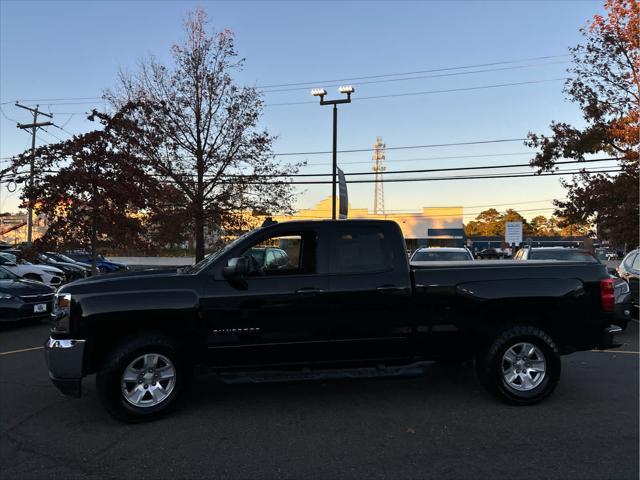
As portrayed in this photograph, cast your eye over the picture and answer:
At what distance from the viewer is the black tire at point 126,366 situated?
4500 millimetres

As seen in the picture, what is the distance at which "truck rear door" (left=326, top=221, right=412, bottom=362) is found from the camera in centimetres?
487

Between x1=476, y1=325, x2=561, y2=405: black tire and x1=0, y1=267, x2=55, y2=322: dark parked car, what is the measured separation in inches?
335

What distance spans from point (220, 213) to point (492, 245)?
6001 centimetres

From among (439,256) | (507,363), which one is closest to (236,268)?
(507,363)

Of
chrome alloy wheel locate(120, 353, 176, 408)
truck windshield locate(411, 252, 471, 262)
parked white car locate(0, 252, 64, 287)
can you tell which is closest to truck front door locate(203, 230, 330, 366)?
chrome alloy wheel locate(120, 353, 176, 408)

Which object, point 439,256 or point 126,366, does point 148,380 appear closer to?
point 126,366

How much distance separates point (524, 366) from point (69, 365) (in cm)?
441

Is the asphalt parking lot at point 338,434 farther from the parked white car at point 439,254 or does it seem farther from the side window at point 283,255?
the parked white car at point 439,254

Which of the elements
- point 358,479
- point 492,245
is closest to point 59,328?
point 358,479

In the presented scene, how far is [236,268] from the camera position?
183 inches

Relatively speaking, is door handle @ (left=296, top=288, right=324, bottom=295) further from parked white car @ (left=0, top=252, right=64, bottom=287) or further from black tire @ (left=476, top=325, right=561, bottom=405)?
parked white car @ (left=0, top=252, right=64, bottom=287)

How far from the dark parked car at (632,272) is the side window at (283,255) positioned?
826 centimetres

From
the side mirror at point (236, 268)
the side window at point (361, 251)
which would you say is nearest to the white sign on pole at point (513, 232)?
the side window at point (361, 251)

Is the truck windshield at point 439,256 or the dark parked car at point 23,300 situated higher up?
the truck windshield at point 439,256
